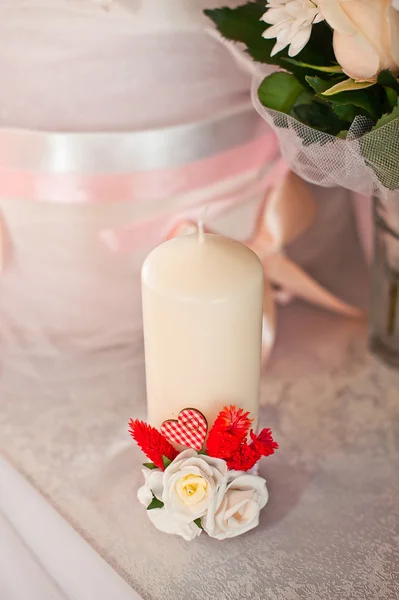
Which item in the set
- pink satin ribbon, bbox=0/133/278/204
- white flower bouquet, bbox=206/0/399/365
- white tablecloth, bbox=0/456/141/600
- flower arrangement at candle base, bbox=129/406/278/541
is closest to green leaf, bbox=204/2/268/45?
white flower bouquet, bbox=206/0/399/365

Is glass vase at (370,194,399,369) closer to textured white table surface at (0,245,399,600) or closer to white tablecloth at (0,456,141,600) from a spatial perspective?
textured white table surface at (0,245,399,600)

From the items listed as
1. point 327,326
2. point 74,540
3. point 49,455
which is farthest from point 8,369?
Answer: point 327,326

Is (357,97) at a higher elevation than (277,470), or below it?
higher

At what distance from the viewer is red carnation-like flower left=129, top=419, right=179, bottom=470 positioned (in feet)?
1.54

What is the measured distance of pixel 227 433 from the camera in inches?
18.2

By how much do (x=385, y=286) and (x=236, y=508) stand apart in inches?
11.9

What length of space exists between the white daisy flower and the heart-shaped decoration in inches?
9.9

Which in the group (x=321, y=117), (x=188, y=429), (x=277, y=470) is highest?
(x=321, y=117)

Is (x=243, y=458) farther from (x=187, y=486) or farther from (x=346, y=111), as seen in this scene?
(x=346, y=111)

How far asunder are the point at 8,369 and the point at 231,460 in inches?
11.3

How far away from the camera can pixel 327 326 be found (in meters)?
0.75

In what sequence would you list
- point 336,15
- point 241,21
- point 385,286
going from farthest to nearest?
point 385,286 → point 241,21 → point 336,15

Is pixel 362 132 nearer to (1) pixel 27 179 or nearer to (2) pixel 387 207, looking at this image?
(2) pixel 387 207

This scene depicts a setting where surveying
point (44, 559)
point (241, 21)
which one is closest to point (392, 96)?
point (241, 21)
